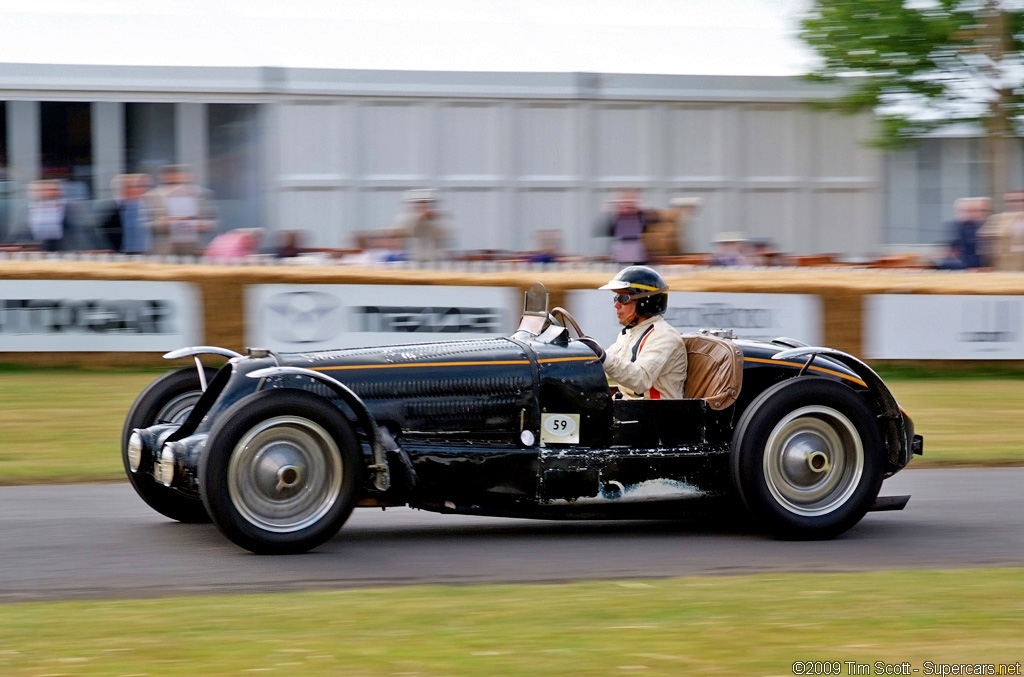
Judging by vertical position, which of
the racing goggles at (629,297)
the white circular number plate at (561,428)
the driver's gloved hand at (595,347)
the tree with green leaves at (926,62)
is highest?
the tree with green leaves at (926,62)

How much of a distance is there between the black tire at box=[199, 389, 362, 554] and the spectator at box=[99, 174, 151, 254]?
872 cm

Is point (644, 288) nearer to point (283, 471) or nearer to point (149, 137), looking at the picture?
point (283, 471)

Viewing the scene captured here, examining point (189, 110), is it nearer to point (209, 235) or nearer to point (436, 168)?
point (209, 235)

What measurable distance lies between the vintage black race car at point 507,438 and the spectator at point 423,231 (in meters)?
7.41

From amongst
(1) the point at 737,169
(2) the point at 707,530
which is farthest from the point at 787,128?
(2) the point at 707,530

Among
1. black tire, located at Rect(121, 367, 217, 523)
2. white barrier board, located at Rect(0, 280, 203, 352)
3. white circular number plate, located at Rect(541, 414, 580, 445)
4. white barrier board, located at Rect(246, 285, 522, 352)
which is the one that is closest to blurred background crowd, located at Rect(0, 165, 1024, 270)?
white barrier board, located at Rect(0, 280, 203, 352)

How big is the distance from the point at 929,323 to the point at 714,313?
90.3 inches

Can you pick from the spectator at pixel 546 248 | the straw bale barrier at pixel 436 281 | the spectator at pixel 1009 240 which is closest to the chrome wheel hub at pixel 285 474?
the straw bale barrier at pixel 436 281

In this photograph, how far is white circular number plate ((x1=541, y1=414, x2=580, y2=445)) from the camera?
6.15m

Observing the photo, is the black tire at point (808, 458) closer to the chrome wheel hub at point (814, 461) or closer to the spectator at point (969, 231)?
the chrome wheel hub at point (814, 461)

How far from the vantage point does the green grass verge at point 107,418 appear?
28.7 feet

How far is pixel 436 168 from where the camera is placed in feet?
55.0

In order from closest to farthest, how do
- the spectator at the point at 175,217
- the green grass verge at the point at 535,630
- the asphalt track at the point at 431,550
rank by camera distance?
the green grass verge at the point at 535,630 < the asphalt track at the point at 431,550 < the spectator at the point at 175,217

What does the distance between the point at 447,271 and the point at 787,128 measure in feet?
22.3
